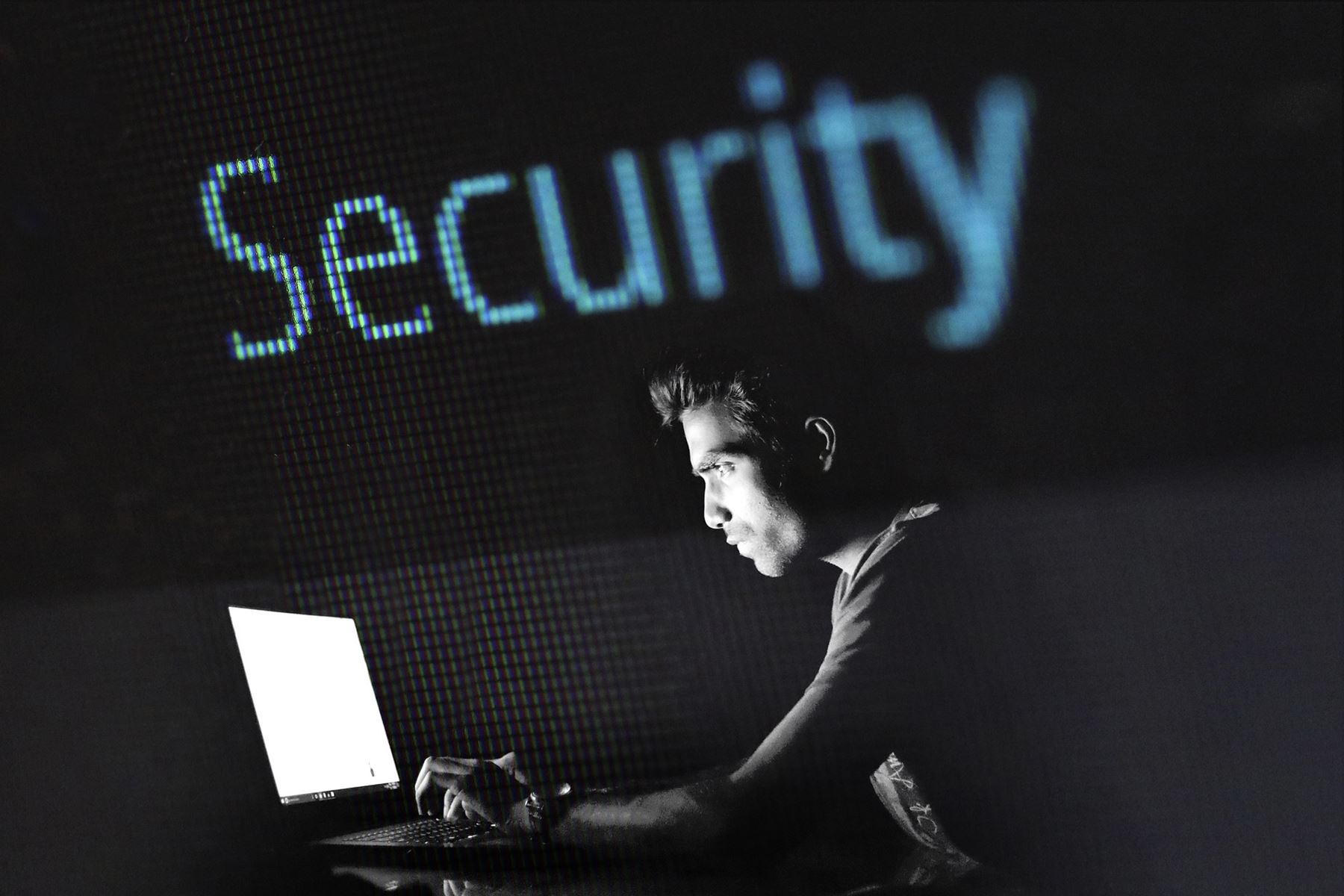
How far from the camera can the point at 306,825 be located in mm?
1703

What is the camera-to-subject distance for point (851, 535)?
161 centimetres

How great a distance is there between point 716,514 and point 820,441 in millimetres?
184

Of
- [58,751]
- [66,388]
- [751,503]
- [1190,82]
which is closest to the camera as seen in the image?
[1190,82]

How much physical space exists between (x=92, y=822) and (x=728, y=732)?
1132 millimetres

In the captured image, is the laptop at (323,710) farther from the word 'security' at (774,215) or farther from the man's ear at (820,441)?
the man's ear at (820,441)

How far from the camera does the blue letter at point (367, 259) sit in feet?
5.47

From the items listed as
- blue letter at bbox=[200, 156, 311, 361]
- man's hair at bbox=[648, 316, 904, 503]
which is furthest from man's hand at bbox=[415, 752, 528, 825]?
blue letter at bbox=[200, 156, 311, 361]

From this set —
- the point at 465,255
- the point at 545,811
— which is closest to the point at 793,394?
the point at 465,255

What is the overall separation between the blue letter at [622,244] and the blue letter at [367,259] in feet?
0.64

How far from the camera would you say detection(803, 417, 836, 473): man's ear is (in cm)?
160

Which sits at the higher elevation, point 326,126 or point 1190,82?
point 326,126

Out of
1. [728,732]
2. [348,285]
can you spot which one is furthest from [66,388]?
[728,732]

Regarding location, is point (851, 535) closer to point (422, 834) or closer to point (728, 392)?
point (728, 392)

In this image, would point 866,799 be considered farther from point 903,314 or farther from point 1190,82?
point 1190,82
